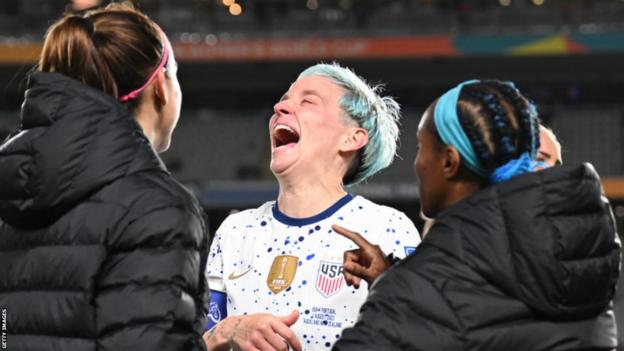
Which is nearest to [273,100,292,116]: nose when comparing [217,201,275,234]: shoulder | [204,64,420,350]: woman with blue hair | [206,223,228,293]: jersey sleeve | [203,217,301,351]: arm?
[204,64,420,350]: woman with blue hair

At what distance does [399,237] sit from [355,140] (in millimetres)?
354

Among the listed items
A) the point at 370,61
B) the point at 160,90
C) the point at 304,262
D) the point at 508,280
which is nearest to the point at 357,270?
the point at 508,280

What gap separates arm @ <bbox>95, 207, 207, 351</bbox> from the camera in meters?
1.85

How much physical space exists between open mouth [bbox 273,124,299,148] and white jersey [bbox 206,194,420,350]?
20cm

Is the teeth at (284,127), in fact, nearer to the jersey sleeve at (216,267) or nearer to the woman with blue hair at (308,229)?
the woman with blue hair at (308,229)

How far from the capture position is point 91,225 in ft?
6.32

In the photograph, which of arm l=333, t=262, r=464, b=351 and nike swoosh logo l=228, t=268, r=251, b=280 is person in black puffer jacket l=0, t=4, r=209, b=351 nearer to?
arm l=333, t=262, r=464, b=351

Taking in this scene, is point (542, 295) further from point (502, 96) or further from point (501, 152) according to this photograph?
point (502, 96)

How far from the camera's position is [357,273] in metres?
2.09

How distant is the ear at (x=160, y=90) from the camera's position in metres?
2.19

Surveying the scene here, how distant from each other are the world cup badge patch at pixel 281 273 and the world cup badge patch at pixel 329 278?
0.26 feet

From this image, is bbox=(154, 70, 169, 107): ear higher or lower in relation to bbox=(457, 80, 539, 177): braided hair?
lower

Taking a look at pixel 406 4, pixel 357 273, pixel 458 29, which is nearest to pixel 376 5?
pixel 406 4
